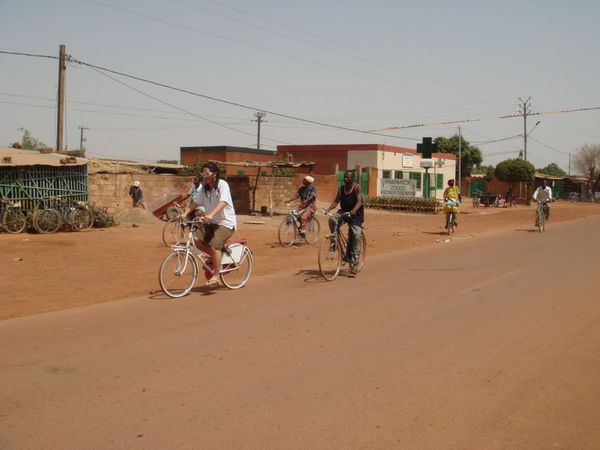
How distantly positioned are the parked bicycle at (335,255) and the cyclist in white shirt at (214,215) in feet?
6.71

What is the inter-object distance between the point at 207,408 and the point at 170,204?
13.7 meters

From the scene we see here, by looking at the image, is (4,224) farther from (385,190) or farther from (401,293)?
(385,190)

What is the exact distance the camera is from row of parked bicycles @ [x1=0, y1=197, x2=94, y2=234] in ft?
57.4

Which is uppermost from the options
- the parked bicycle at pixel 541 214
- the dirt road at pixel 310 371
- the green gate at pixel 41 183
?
the green gate at pixel 41 183

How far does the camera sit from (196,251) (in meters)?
8.89

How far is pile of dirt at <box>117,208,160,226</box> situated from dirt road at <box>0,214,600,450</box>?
478 inches

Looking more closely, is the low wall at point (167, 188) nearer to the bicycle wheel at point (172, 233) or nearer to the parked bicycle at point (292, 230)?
the bicycle wheel at point (172, 233)

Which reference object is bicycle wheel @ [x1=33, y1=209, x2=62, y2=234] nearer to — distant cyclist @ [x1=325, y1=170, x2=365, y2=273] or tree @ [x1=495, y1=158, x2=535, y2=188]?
distant cyclist @ [x1=325, y1=170, x2=365, y2=273]

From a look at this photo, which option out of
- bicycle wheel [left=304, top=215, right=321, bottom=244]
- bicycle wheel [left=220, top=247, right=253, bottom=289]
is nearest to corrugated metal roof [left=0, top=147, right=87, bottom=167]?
bicycle wheel [left=304, top=215, right=321, bottom=244]

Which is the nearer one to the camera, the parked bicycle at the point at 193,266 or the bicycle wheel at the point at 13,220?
the parked bicycle at the point at 193,266

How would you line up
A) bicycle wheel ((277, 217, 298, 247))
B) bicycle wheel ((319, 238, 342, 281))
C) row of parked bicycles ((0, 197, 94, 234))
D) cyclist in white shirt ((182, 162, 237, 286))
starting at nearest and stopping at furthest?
1. cyclist in white shirt ((182, 162, 237, 286))
2. bicycle wheel ((319, 238, 342, 281))
3. bicycle wheel ((277, 217, 298, 247))
4. row of parked bicycles ((0, 197, 94, 234))

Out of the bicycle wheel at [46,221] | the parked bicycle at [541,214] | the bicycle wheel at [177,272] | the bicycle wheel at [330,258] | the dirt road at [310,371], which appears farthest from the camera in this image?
the parked bicycle at [541,214]

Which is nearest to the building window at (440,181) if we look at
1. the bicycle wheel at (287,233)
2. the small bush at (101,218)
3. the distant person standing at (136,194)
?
the distant person standing at (136,194)

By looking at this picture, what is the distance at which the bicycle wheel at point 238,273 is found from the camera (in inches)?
371
